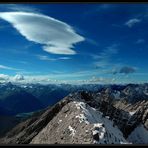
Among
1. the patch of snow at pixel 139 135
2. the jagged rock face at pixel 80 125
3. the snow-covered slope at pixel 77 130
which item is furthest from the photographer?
the patch of snow at pixel 139 135

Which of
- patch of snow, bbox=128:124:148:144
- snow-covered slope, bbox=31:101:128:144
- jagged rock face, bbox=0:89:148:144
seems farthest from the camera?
patch of snow, bbox=128:124:148:144

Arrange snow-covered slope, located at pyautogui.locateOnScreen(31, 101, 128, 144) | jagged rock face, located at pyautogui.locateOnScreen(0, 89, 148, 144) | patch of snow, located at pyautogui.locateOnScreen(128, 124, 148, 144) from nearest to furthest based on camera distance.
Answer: snow-covered slope, located at pyautogui.locateOnScreen(31, 101, 128, 144)
jagged rock face, located at pyautogui.locateOnScreen(0, 89, 148, 144)
patch of snow, located at pyautogui.locateOnScreen(128, 124, 148, 144)

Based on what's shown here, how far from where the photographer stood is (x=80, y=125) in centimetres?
3716

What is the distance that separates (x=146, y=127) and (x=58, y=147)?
9429cm

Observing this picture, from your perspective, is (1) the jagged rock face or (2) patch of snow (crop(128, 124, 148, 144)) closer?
(1) the jagged rock face

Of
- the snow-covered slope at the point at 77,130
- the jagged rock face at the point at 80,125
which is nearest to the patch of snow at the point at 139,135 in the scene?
the jagged rock face at the point at 80,125

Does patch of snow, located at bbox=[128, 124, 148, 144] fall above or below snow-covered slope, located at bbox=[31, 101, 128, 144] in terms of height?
below

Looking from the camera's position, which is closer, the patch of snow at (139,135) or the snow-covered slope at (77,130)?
the snow-covered slope at (77,130)

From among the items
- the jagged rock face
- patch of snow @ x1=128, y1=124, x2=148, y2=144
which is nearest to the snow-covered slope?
the jagged rock face

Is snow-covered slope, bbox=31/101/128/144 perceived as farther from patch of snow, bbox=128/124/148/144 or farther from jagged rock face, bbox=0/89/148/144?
patch of snow, bbox=128/124/148/144

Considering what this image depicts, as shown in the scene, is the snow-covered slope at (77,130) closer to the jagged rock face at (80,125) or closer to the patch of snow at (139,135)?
the jagged rock face at (80,125)

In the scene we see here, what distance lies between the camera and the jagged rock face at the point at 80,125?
3134 cm

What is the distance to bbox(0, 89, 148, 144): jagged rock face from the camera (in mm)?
31344

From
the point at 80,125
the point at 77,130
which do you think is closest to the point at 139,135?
the point at 80,125
